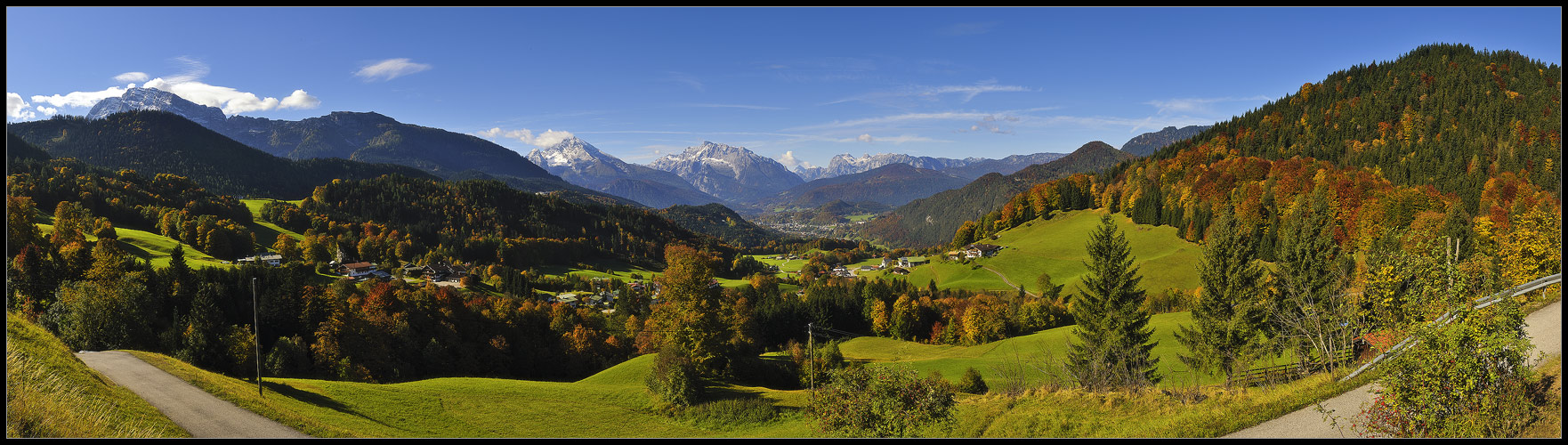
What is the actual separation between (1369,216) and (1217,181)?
29475 mm

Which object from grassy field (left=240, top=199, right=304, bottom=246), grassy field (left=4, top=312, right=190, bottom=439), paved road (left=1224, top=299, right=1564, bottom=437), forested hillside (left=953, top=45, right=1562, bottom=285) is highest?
forested hillside (left=953, top=45, right=1562, bottom=285)

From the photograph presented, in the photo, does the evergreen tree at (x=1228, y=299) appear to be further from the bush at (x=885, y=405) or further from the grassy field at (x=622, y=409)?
the bush at (x=885, y=405)

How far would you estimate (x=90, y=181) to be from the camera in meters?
121

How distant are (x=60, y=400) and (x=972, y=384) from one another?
147ft

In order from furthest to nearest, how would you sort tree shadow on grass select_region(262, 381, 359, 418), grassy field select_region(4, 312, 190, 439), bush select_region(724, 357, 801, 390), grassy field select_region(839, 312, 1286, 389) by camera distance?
bush select_region(724, 357, 801, 390)
grassy field select_region(839, 312, 1286, 389)
tree shadow on grass select_region(262, 381, 359, 418)
grassy field select_region(4, 312, 190, 439)

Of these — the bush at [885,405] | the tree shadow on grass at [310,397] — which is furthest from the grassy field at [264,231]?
the bush at [885,405]

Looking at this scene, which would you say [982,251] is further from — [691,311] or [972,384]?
[691,311]

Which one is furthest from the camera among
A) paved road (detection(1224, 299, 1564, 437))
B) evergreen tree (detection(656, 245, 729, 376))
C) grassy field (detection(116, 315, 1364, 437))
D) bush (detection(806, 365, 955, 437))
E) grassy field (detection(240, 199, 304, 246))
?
grassy field (detection(240, 199, 304, 246))

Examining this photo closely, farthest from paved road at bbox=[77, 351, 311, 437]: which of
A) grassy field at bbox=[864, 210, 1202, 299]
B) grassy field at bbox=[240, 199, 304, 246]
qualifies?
grassy field at bbox=[240, 199, 304, 246]

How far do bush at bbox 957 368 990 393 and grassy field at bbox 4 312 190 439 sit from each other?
1655 inches

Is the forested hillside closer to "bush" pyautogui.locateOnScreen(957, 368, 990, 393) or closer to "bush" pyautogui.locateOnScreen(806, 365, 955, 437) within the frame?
"bush" pyautogui.locateOnScreen(957, 368, 990, 393)

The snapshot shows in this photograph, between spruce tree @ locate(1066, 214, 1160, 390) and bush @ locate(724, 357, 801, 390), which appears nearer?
spruce tree @ locate(1066, 214, 1160, 390)

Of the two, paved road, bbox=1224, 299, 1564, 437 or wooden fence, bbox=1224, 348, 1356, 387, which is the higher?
paved road, bbox=1224, 299, 1564, 437

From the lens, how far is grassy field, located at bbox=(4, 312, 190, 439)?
10023 millimetres
